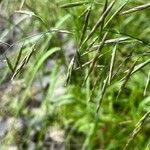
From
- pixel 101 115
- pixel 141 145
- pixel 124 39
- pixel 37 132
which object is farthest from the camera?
pixel 37 132

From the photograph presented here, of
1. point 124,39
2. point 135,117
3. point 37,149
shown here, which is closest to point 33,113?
point 37,149

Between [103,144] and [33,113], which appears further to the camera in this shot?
[33,113]

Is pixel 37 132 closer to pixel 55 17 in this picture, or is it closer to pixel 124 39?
pixel 55 17

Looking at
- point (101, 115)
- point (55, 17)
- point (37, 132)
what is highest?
point (55, 17)

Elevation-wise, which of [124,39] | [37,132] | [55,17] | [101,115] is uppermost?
[124,39]

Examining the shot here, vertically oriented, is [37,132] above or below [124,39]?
below

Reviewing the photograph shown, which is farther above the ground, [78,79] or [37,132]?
[78,79]

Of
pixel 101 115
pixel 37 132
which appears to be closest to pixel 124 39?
pixel 101 115

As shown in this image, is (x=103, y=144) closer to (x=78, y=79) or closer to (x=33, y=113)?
(x=78, y=79)

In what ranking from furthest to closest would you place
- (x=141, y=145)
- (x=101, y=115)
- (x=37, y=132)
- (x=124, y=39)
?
(x=37, y=132), (x=101, y=115), (x=141, y=145), (x=124, y=39)
